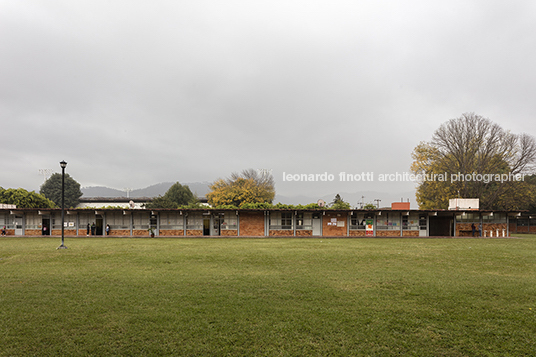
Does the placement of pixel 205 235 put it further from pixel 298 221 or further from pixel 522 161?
pixel 522 161

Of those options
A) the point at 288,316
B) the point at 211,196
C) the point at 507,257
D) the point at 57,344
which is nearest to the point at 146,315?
the point at 57,344

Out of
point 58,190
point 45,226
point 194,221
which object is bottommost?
point 45,226

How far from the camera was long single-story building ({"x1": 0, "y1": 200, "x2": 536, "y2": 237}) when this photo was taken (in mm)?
35312

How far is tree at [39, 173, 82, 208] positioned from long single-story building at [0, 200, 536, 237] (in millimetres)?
53484

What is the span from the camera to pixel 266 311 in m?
7.06

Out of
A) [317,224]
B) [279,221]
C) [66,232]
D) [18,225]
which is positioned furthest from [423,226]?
[18,225]

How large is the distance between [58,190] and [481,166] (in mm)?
94091

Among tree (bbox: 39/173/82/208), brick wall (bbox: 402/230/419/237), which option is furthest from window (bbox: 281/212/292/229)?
tree (bbox: 39/173/82/208)

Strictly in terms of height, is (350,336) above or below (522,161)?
below

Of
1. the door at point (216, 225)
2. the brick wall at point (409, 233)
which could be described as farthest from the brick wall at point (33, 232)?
the brick wall at point (409, 233)

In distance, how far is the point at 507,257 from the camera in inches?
655

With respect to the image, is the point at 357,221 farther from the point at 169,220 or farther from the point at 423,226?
the point at 169,220

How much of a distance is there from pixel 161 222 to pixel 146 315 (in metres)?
30.1

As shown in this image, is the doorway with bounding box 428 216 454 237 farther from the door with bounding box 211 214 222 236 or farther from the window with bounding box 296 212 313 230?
the door with bounding box 211 214 222 236
